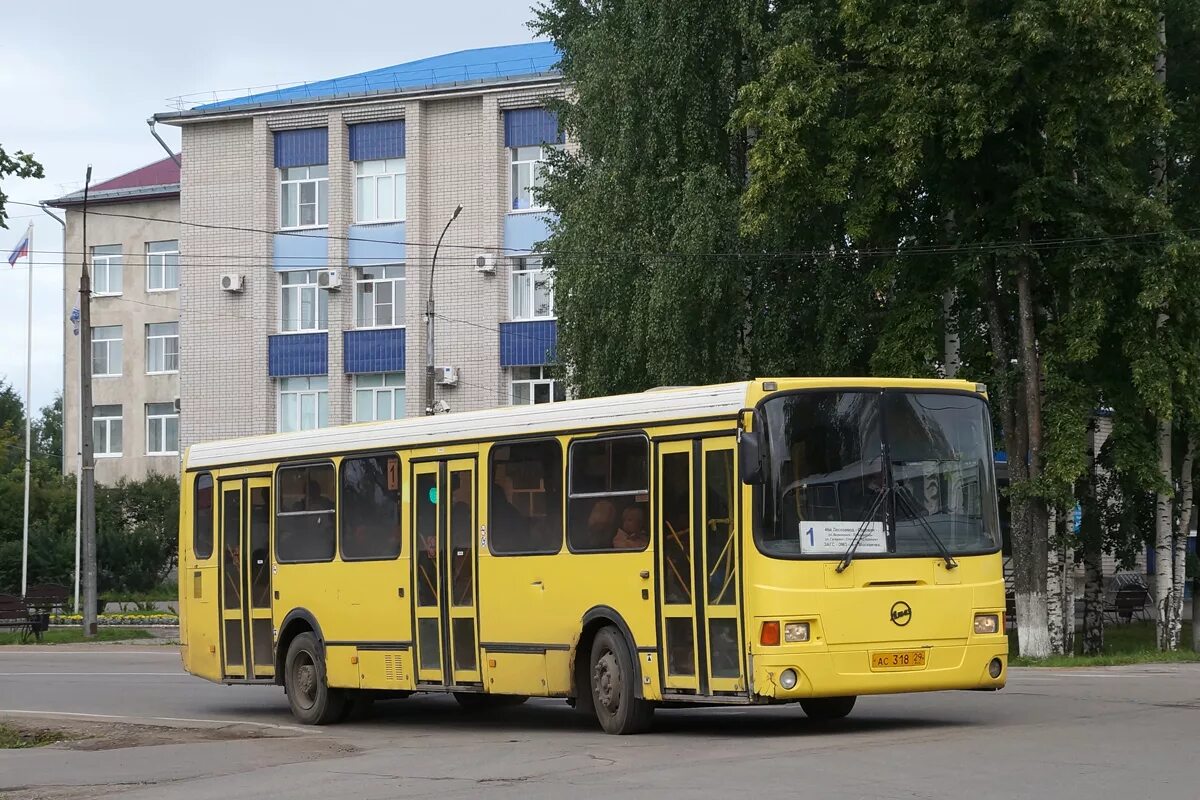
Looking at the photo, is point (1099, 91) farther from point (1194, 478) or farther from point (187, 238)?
point (187, 238)

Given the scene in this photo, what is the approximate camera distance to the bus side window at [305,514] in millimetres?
19078

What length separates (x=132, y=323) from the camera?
68.1m

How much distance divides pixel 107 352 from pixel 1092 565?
44.3m

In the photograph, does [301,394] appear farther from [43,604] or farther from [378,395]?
[43,604]

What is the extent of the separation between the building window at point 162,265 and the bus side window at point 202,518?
4630 centimetres

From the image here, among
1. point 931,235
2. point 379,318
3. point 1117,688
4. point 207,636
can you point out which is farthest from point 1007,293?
point 379,318

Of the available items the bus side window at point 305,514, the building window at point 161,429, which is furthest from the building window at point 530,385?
the bus side window at point 305,514

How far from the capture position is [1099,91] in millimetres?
27906

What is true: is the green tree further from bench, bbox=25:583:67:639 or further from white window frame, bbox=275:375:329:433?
white window frame, bbox=275:375:329:433

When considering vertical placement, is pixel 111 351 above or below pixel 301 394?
above

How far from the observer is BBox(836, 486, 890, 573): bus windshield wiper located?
14336 millimetres

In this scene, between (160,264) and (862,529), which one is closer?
(862,529)

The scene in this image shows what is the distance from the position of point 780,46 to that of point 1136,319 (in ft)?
23.6

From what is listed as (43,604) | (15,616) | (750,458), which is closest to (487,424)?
(750,458)
